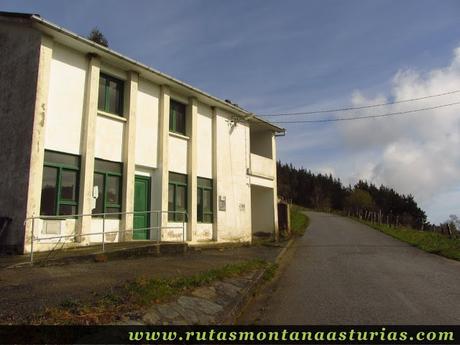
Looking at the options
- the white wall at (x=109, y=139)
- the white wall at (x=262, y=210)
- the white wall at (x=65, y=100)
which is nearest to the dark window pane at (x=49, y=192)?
the white wall at (x=65, y=100)

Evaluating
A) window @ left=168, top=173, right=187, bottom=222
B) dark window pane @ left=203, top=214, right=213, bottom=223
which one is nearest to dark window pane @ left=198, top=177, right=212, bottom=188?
window @ left=168, top=173, right=187, bottom=222

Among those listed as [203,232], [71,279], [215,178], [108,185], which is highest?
[215,178]

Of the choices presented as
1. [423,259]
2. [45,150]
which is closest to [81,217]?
[45,150]

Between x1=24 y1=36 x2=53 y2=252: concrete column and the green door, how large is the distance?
4.10 meters

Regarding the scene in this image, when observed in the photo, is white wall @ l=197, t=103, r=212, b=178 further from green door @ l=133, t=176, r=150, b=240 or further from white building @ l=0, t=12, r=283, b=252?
green door @ l=133, t=176, r=150, b=240

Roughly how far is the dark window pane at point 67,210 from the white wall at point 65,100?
1650 millimetres

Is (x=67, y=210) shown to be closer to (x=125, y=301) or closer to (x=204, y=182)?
(x=204, y=182)

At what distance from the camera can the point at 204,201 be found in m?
18.8

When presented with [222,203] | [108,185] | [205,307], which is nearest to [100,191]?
[108,185]

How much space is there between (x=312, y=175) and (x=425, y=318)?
95.8 meters

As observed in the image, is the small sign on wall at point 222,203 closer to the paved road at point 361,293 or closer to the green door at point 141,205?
the green door at point 141,205

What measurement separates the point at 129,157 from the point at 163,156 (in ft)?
5.50

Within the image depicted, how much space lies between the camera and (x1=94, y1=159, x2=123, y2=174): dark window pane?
559 inches

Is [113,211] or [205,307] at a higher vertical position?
[113,211]
